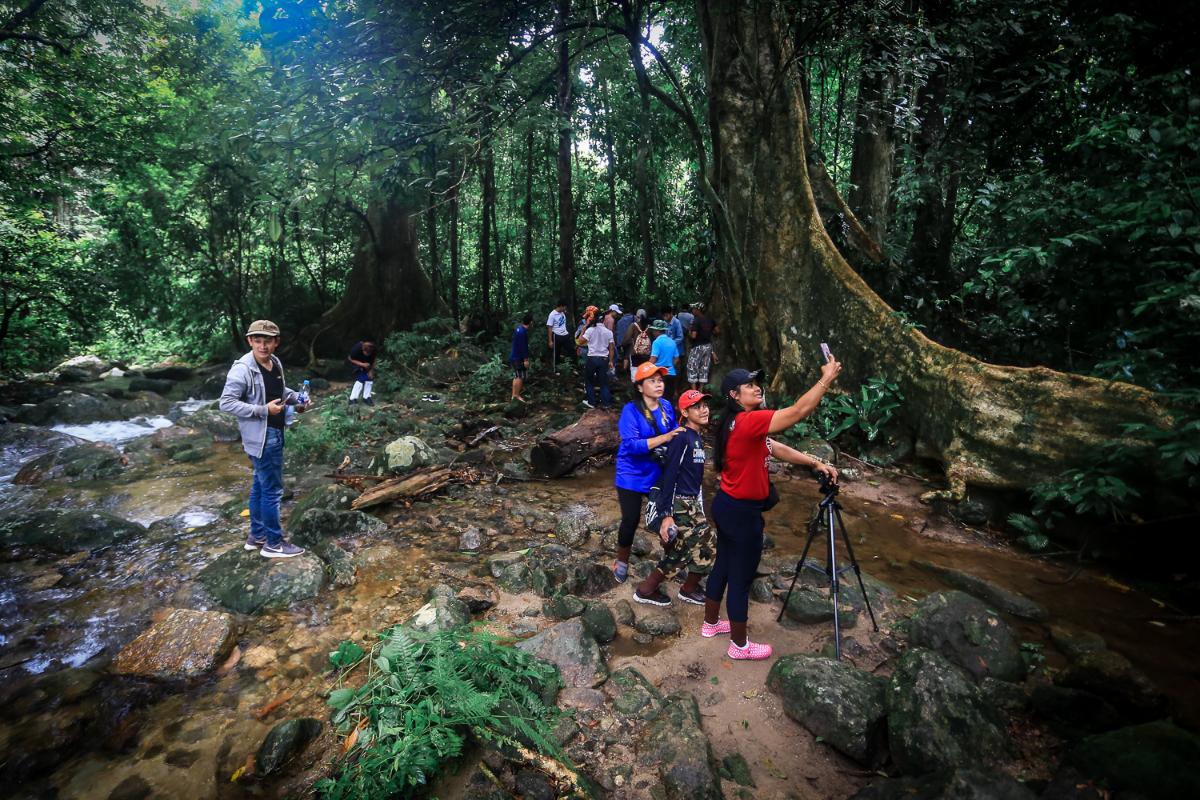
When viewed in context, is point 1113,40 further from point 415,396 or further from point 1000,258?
point 415,396

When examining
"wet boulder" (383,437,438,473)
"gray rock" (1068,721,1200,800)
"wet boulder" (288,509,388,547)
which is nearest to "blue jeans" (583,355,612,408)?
"wet boulder" (383,437,438,473)

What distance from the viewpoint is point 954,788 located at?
2.50m

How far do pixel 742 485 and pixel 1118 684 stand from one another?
256 centimetres

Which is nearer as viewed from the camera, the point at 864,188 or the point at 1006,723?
the point at 1006,723

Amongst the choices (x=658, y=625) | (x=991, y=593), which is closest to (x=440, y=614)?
(x=658, y=625)

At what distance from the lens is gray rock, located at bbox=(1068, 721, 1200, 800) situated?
2.53 meters

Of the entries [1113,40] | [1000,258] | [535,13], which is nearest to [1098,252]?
[1000,258]

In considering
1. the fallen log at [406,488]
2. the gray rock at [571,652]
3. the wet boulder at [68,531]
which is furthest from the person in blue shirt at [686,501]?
the wet boulder at [68,531]

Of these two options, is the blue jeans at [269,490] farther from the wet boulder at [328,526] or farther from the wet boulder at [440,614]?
the wet boulder at [440,614]

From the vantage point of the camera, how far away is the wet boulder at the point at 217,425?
1060cm

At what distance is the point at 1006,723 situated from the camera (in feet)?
10.9

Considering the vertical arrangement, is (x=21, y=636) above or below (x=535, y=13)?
below

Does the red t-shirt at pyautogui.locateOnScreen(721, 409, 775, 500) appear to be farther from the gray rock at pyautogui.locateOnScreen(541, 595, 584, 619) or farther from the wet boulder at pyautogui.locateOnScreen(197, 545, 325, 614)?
the wet boulder at pyautogui.locateOnScreen(197, 545, 325, 614)

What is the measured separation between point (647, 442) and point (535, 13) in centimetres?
851
